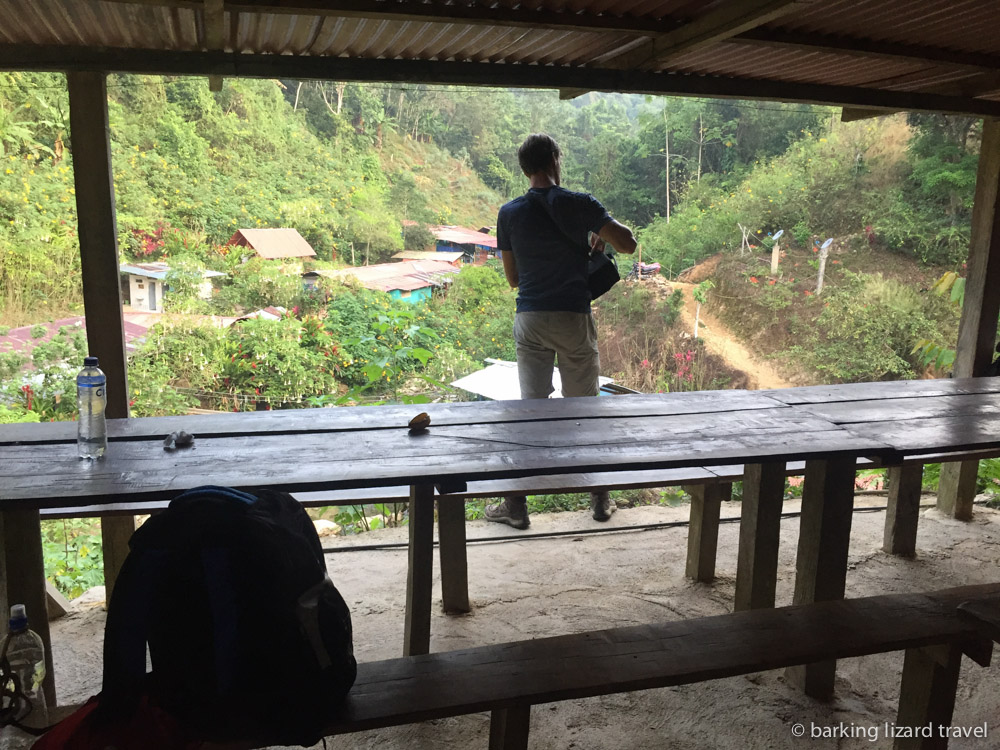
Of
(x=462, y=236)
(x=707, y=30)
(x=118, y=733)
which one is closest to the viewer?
(x=118, y=733)

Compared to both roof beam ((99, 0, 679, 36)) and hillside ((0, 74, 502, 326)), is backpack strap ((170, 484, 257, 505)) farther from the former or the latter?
hillside ((0, 74, 502, 326))

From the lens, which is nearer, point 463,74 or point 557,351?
point 463,74

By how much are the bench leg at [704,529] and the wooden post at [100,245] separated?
247cm

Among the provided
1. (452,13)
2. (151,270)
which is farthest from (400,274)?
(452,13)

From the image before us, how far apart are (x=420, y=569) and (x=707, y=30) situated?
7.65 ft

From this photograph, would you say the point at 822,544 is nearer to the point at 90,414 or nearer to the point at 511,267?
the point at 511,267

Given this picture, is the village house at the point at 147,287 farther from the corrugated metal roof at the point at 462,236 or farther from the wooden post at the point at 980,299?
the wooden post at the point at 980,299

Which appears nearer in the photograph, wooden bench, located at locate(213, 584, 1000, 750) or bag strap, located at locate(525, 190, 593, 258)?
wooden bench, located at locate(213, 584, 1000, 750)

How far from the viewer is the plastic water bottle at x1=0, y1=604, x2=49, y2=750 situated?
5.53ft

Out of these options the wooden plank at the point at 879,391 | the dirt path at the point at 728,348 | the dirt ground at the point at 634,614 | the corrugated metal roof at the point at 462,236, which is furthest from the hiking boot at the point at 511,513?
the corrugated metal roof at the point at 462,236

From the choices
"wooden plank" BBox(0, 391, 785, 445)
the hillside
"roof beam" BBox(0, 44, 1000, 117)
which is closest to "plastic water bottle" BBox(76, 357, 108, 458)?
"wooden plank" BBox(0, 391, 785, 445)

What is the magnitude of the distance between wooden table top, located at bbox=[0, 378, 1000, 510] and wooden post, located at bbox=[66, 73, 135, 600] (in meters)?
0.68

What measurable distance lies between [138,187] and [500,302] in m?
5.36

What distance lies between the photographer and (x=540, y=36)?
322 centimetres
